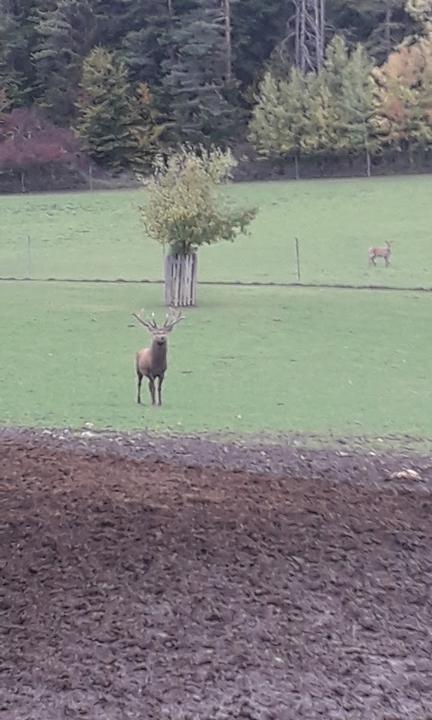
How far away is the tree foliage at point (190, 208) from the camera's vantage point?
89.1ft

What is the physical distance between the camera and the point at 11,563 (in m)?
7.34

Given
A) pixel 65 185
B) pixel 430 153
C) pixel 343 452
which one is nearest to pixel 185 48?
pixel 65 185

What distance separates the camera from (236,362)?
20172mm

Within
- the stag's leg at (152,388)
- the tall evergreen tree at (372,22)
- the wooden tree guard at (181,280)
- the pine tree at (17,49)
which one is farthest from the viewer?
the pine tree at (17,49)

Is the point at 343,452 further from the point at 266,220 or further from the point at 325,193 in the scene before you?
the point at 325,193

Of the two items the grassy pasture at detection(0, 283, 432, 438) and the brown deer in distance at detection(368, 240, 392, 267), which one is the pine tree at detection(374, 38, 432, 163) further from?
the grassy pasture at detection(0, 283, 432, 438)

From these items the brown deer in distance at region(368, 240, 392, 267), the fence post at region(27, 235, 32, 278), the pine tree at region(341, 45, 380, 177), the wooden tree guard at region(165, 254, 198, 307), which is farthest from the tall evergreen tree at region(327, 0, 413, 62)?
the wooden tree guard at region(165, 254, 198, 307)

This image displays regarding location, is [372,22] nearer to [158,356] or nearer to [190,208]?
[190,208]

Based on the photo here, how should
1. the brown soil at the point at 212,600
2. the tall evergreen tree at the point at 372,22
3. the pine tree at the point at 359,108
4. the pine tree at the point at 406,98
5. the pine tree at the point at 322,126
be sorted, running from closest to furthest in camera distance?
the brown soil at the point at 212,600 < the pine tree at the point at 406,98 < the pine tree at the point at 359,108 < the pine tree at the point at 322,126 < the tall evergreen tree at the point at 372,22

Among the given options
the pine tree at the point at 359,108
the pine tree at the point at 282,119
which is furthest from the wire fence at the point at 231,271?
the pine tree at the point at 282,119

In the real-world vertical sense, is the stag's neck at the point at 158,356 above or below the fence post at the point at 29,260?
above

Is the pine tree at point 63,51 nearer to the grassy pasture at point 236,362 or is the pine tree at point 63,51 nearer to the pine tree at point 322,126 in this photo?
the pine tree at point 322,126

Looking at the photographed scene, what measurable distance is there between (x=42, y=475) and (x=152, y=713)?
447cm

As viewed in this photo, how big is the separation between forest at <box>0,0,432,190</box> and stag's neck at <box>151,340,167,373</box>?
43.7m
